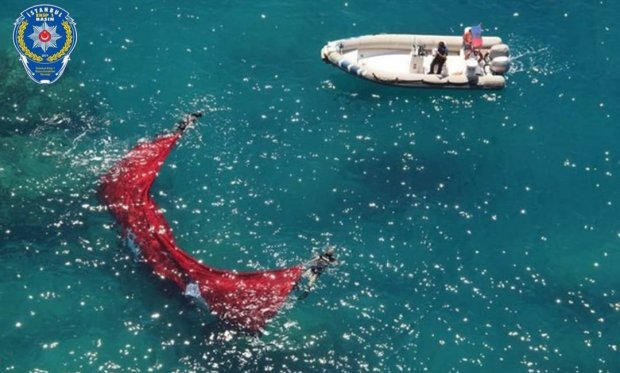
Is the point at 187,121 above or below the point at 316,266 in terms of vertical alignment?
above

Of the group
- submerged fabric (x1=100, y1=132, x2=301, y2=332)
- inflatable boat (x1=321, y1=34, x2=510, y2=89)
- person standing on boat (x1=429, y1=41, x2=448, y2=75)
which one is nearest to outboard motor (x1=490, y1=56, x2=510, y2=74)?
inflatable boat (x1=321, y1=34, x2=510, y2=89)

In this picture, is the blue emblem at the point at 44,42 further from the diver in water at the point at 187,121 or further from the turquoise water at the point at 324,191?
the diver in water at the point at 187,121

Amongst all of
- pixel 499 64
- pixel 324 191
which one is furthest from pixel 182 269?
pixel 499 64

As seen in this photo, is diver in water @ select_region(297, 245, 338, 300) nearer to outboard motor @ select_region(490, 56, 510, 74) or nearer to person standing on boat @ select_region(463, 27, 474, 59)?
outboard motor @ select_region(490, 56, 510, 74)

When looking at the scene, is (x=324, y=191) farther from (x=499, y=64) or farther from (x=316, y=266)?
(x=499, y=64)

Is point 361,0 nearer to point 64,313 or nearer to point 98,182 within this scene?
point 98,182

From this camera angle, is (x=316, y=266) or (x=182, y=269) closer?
(x=182, y=269)

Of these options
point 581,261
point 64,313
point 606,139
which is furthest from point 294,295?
point 606,139
